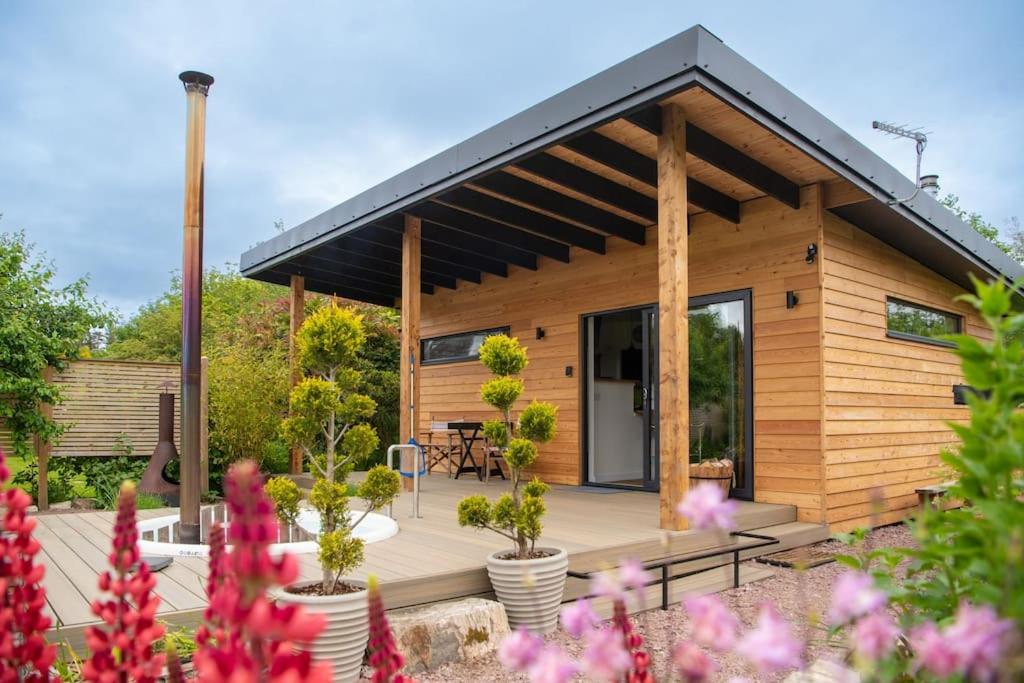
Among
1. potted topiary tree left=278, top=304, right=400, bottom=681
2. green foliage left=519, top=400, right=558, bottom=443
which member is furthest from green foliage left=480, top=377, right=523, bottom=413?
potted topiary tree left=278, top=304, right=400, bottom=681

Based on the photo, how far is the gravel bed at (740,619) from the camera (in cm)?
312

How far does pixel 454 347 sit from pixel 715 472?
178 inches

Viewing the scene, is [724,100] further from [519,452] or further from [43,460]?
[43,460]

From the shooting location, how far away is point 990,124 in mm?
36000

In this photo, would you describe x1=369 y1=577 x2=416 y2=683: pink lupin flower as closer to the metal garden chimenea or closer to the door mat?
the door mat

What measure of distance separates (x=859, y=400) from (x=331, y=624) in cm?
506

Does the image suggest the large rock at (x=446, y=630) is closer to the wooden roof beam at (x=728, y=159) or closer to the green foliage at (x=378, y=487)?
the green foliage at (x=378, y=487)

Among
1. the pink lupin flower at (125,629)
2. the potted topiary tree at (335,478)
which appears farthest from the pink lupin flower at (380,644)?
the potted topiary tree at (335,478)

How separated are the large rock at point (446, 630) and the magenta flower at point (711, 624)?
283cm

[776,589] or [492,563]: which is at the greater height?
[492,563]

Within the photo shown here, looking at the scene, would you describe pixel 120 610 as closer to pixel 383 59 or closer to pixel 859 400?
pixel 859 400

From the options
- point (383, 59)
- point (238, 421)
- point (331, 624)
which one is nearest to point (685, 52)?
point (331, 624)

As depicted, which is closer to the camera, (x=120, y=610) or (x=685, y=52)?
(x=120, y=610)

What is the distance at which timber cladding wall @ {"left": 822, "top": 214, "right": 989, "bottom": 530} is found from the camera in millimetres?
5953
